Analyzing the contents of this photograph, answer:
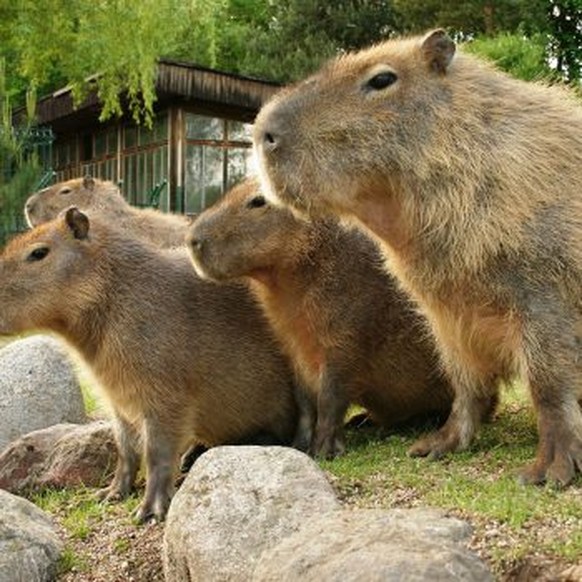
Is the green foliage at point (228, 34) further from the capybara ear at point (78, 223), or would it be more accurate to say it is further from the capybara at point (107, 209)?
the capybara ear at point (78, 223)

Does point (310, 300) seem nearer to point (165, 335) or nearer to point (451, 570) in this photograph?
point (165, 335)

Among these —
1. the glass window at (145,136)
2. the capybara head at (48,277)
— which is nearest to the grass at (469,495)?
the capybara head at (48,277)

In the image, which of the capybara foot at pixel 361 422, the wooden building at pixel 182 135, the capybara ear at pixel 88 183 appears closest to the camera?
the capybara foot at pixel 361 422

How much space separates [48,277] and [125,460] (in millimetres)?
917

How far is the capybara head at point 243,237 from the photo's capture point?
5.27 meters

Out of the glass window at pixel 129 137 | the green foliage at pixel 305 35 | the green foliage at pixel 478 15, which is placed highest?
the green foliage at pixel 478 15

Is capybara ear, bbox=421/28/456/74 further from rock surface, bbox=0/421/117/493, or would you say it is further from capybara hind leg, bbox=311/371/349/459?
rock surface, bbox=0/421/117/493

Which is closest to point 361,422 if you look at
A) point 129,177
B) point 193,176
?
point 193,176

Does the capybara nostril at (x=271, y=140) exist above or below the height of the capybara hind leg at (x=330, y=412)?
above

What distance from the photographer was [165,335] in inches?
207

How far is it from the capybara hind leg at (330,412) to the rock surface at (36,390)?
6.64 feet

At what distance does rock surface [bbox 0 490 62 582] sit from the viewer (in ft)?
14.7

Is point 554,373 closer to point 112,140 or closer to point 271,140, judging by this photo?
point 271,140

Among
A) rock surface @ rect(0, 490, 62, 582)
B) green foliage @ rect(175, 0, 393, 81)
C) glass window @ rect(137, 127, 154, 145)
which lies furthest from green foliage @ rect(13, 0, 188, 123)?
rock surface @ rect(0, 490, 62, 582)
